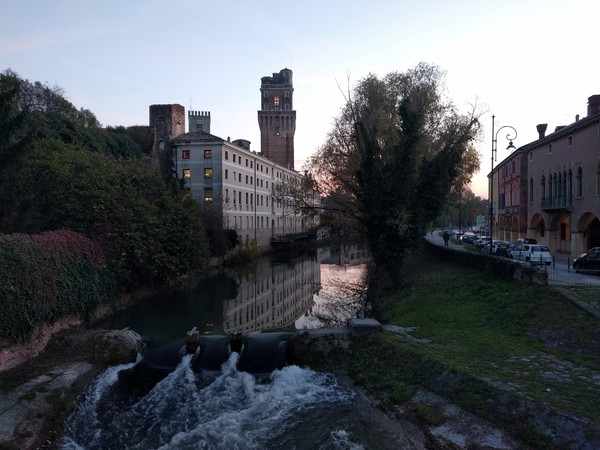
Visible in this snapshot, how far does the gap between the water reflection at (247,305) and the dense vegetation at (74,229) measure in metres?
1.90

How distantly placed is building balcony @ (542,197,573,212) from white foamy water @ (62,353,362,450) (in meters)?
30.3

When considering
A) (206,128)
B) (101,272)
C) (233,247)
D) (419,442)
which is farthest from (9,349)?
(206,128)

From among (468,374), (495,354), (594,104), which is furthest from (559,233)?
(468,374)

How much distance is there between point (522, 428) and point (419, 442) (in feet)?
6.48

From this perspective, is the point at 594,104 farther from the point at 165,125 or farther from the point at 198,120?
the point at 198,120

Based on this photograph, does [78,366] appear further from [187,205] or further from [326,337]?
[187,205]

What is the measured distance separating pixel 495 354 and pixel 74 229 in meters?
19.8

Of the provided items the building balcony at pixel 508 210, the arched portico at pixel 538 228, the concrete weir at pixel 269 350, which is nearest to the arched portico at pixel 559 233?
the arched portico at pixel 538 228

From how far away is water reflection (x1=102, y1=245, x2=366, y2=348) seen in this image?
21031 millimetres

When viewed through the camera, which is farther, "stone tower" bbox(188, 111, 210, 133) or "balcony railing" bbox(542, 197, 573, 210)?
"stone tower" bbox(188, 111, 210, 133)

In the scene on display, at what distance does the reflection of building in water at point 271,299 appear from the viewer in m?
22.7

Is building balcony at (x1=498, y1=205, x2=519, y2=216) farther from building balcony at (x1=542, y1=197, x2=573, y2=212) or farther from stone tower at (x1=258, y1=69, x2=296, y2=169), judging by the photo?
stone tower at (x1=258, y1=69, x2=296, y2=169)

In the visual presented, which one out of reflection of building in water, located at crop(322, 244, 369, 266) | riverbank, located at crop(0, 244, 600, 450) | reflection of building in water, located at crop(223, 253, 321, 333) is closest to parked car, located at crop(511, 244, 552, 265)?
riverbank, located at crop(0, 244, 600, 450)

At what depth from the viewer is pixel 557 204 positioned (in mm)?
36812
